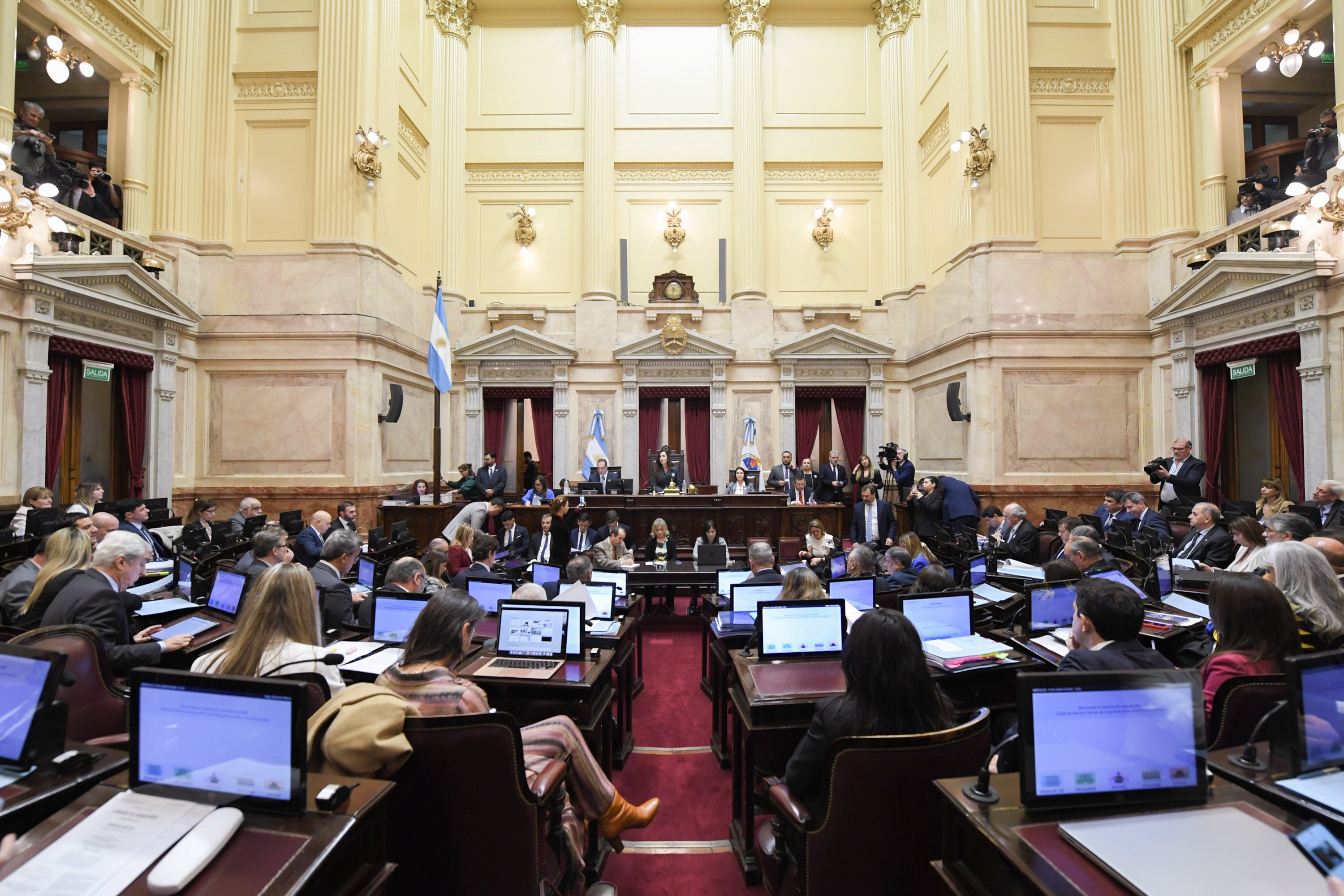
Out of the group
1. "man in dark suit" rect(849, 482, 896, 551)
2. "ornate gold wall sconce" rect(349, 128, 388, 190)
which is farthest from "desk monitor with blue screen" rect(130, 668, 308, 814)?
"ornate gold wall sconce" rect(349, 128, 388, 190)

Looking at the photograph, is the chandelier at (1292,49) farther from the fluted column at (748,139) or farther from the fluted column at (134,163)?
the fluted column at (134,163)

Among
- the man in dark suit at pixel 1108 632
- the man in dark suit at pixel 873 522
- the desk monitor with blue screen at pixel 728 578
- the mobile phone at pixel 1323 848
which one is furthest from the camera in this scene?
the man in dark suit at pixel 873 522

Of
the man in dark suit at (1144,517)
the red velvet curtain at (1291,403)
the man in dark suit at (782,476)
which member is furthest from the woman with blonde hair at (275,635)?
the red velvet curtain at (1291,403)

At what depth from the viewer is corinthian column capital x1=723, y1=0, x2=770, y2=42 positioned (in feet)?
44.1

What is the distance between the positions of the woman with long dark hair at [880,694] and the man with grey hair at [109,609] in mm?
2924

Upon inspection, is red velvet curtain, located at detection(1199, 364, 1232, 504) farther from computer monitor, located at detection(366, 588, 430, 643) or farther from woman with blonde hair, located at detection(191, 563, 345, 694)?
Answer: woman with blonde hair, located at detection(191, 563, 345, 694)

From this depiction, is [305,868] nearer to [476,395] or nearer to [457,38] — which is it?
[476,395]

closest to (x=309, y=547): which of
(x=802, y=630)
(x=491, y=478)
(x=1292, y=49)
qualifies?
(x=802, y=630)

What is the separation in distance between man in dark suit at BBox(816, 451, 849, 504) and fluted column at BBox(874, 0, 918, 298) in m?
4.67

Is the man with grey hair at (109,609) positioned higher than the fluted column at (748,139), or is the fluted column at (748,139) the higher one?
the fluted column at (748,139)

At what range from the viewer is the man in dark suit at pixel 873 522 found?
834cm

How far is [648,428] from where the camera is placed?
13.3m

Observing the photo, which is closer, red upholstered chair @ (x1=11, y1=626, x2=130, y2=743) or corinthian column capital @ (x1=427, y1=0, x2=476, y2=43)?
red upholstered chair @ (x1=11, y1=626, x2=130, y2=743)

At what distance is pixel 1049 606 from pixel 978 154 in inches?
342
